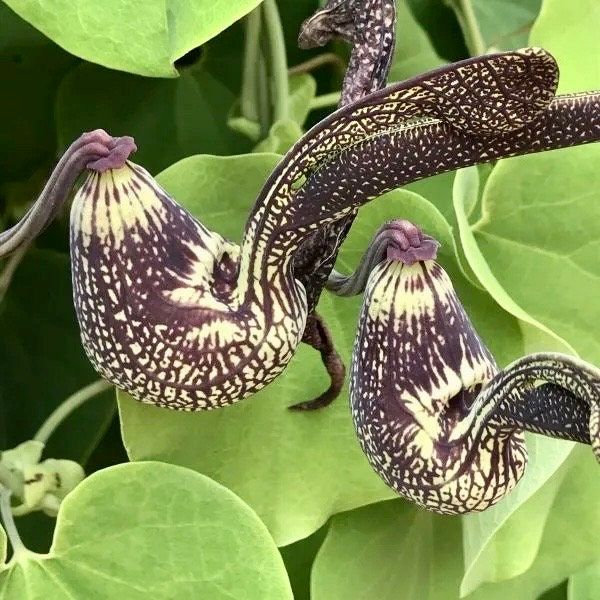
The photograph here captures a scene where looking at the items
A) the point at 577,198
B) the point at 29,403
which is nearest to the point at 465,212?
the point at 577,198

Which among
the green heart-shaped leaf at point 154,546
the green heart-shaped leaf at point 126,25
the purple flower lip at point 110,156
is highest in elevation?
the green heart-shaped leaf at point 126,25

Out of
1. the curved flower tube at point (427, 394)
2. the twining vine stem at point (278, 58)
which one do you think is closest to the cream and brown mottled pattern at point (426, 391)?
the curved flower tube at point (427, 394)

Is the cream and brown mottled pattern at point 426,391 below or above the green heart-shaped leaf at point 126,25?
below

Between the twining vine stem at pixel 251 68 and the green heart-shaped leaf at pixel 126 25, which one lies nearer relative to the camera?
the green heart-shaped leaf at pixel 126 25

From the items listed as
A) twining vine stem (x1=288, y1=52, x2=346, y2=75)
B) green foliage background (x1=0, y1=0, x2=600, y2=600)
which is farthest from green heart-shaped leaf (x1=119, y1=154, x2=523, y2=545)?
twining vine stem (x1=288, y1=52, x2=346, y2=75)

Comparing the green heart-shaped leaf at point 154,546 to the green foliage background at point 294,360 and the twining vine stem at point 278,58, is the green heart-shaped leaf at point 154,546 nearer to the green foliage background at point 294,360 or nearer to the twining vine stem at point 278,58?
the green foliage background at point 294,360

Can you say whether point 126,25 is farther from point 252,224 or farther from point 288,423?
point 288,423

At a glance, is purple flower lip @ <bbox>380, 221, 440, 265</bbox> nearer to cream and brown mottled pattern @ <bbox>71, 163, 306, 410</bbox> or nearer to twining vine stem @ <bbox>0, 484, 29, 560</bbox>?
cream and brown mottled pattern @ <bbox>71, 163, 306, 410</bbox>
